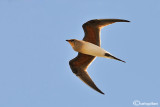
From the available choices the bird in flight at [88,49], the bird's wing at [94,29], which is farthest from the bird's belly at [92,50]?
the bird's wing at [94,29]

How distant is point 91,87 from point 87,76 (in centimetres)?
57

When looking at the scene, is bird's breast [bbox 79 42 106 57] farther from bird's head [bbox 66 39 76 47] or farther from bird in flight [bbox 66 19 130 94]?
bird's head [bbox 66 39 76 47]

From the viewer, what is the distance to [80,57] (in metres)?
9.91

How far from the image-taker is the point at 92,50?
29.7ft

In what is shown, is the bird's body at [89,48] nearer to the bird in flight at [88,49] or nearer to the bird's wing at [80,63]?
the bird in flight at [88,49]

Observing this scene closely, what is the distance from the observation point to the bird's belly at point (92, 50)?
8957 millimetres

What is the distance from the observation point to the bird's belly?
8.96 metres

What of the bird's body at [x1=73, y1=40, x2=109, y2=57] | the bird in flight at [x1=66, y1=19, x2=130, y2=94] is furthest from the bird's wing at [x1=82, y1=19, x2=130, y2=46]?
the bird's body at [x1=73, y1=40, x2=109, y2=57]

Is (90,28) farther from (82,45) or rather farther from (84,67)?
(84,67)

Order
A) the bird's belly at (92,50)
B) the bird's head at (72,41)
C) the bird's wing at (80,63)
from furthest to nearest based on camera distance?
the bird's wing at (80,63)
the bird's head at (72,41)
the bird's belly at (92,50)

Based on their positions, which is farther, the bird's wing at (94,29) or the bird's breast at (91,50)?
the bird's wing at (94,29)

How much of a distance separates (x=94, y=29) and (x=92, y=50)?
31.8 inches

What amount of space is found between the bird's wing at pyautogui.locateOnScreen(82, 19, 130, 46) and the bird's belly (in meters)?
0.54

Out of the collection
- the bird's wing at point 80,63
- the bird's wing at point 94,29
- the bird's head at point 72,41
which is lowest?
the bird's wing at point 80,63
